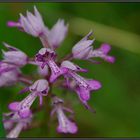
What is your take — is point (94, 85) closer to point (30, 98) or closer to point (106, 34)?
point (30, 98)

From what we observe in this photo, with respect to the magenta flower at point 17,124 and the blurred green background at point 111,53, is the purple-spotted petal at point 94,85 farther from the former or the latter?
the blurred green background at point 111,53

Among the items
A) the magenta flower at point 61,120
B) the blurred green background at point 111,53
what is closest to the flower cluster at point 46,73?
the magenta flower at point 61,120

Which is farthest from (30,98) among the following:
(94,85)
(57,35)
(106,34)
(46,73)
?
(106,34)

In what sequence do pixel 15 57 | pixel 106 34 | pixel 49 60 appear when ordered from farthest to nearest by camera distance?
1. pixel 106 34
2. pixel 15 57
3. pixel 49 60

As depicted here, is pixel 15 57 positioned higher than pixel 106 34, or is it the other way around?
pixel 15 57

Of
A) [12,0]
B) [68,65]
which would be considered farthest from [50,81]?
[12,0]

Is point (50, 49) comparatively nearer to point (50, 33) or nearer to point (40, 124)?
point (50, 33)
